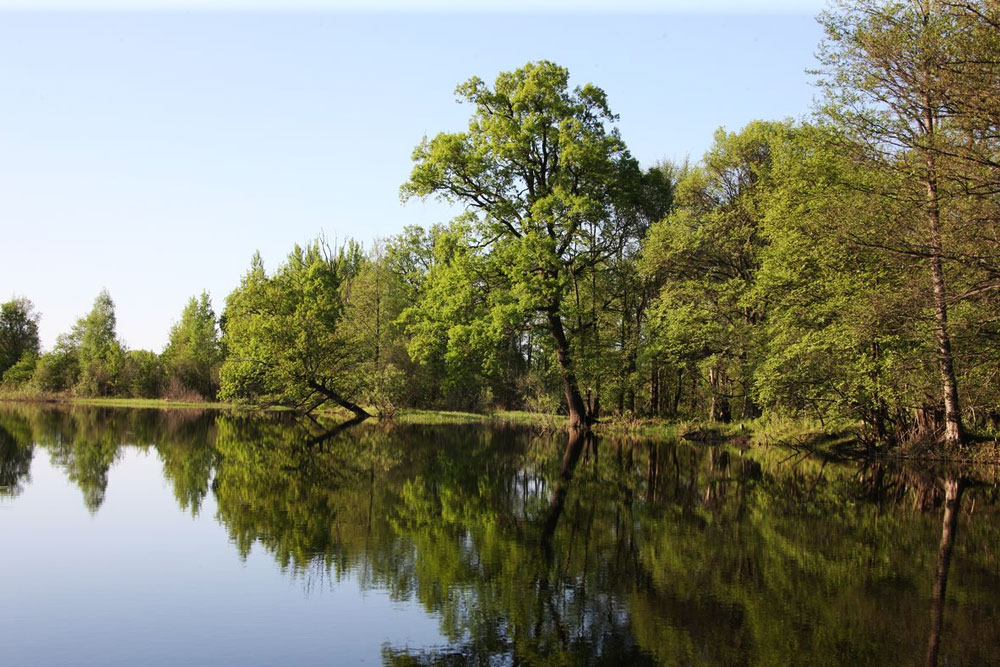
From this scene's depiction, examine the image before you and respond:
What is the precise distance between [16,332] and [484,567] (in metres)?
81.7

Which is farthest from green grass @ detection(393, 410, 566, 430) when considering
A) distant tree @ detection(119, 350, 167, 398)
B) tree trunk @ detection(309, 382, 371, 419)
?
distant tree @ detection(119, 350, 167, 398)

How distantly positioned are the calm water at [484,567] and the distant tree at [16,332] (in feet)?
211

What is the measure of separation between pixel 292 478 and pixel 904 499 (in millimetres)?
12954

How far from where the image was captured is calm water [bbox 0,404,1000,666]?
23.7 feet

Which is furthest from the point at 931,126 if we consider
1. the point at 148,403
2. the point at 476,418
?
the point at 148,403

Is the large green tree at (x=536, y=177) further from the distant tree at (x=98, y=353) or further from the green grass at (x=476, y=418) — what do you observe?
the distant tree at (x=98, y=353)

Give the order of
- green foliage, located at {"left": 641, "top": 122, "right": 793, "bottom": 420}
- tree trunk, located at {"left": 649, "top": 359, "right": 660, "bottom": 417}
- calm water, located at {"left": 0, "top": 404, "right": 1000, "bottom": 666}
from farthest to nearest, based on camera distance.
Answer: tree trunk, located at {"left": 649, "top": 359, "right": 660, "bottom": 417}, green foliage, located at {"left": 641, "top": 122, "right": 793, "bottom": 420}, calm water, located at {"left": 0, "top": 404, "right": 1000, "bottom": 666}

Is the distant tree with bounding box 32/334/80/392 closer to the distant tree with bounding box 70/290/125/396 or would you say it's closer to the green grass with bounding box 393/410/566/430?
the distant tree with bounding box 70/290/125/396

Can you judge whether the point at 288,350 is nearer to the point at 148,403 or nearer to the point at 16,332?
the point at 148,403

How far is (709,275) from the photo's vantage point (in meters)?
38.5

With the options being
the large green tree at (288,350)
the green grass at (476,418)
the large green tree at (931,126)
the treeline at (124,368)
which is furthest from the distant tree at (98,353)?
the large green tree at (931,126)

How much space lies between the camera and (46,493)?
15.2 metres

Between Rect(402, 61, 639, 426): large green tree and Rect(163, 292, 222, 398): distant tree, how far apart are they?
33.0 meters

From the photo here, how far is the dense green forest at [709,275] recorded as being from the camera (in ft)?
61.3
